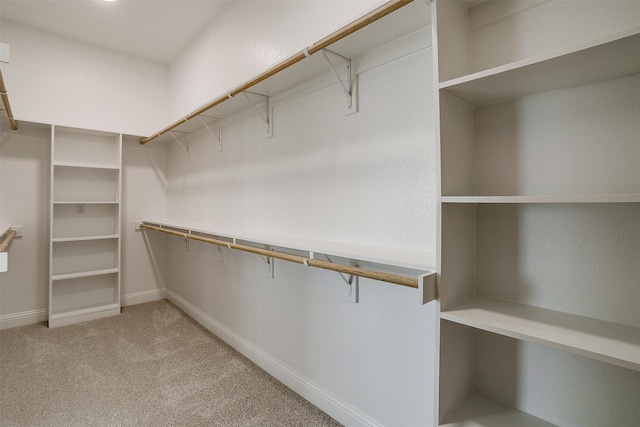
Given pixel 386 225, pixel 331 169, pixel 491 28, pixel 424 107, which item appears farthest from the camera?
pixel 331 169

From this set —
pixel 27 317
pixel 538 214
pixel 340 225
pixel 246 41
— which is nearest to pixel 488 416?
pixel 538 214

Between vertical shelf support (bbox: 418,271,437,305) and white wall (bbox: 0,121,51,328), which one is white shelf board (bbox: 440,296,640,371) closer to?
vertical shelf support (bbox: 418,271,437,305)

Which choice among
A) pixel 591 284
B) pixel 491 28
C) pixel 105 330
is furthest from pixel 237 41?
pixel 105 330

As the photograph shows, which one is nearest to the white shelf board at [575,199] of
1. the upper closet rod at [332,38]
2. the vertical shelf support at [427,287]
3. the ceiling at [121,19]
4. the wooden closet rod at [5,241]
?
the vertical shelf support at [427,287]

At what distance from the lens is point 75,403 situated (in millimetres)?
1796

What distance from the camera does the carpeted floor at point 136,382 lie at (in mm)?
1677

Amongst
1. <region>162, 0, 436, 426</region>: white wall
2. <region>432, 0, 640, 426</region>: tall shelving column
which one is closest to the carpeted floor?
<region>162, 0, 436, 426</region>: white wall

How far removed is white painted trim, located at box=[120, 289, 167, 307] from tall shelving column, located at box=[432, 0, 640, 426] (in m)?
3.68

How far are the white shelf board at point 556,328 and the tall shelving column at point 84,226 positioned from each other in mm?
3446

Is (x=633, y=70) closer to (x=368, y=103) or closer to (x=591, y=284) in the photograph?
(x=591, y=284)

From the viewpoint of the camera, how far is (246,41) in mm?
2357

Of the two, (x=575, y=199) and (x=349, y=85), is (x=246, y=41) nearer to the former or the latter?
(x=349, y=85)

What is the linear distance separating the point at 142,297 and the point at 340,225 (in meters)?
3.14

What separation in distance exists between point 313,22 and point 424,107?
951 mm
